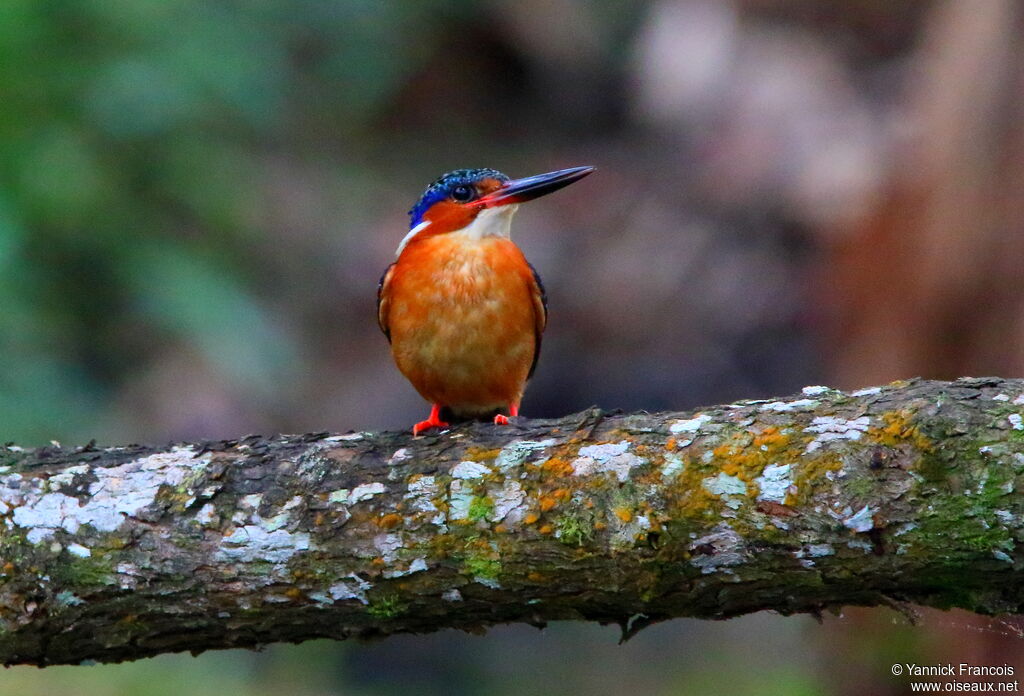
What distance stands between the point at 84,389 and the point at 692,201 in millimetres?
5121

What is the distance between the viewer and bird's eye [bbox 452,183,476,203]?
4.57m

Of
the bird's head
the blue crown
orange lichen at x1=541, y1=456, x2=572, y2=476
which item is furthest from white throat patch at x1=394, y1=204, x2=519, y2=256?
orange lichen at x1=541, y1=456, x2=572, y2=476

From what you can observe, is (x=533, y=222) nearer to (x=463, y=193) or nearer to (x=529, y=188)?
(x=463, y=193)

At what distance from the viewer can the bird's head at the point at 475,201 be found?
4477mm

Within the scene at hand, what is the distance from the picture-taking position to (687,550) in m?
2.76

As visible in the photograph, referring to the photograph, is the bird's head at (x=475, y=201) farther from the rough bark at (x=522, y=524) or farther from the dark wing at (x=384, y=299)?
the rough bark at (x=522, y=524)

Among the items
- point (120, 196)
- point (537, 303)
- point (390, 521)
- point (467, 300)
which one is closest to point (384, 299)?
point (467, 300)

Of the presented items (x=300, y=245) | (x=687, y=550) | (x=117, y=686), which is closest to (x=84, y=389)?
(x=117, y=686)

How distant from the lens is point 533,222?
1034 centimetres

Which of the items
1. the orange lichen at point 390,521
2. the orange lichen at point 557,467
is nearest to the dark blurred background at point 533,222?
the orange lichen at point 557,467

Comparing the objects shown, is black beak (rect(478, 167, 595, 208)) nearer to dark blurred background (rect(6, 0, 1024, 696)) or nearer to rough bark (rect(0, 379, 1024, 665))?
rough bark (rect(0, 379, 1024, 665))

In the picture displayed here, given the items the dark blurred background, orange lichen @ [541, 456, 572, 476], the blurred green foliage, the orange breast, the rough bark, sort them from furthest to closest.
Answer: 1. the dark blurred background
2. the blurred green foliage
3. the orange breast
4. orange lichen @ [541, 456, 572, 476]
5. the rough bark

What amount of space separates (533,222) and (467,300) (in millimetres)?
6197

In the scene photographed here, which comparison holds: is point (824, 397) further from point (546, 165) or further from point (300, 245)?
point (546, 165)
